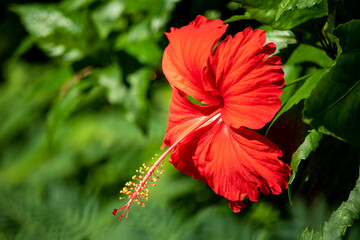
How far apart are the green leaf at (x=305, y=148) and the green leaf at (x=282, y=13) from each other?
19cm

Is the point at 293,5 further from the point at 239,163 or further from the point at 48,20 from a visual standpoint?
the point at 48,20

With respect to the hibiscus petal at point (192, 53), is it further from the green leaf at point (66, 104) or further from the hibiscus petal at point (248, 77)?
the green leaf at point (66, 104)

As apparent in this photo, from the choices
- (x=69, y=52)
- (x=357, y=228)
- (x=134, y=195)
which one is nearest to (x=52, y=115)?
(x=69, y=52)

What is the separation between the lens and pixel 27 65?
3080 mm

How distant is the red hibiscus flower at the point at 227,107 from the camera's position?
27.3 inches

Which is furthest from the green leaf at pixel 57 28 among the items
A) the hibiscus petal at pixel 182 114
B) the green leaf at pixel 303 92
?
the green leaf at pixel 303 92

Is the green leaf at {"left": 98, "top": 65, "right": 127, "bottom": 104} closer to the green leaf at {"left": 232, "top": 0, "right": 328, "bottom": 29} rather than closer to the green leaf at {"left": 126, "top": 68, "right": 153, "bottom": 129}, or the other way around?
the green leaf at {"left": 126, "top": 68, "right": 153, "bottom": 129}

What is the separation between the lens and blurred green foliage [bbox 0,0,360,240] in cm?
69

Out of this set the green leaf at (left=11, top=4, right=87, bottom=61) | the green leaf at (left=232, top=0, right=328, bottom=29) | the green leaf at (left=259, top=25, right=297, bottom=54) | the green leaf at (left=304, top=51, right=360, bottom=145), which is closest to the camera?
the green leaf at (left=304, top=51, right=360, bottom=145)

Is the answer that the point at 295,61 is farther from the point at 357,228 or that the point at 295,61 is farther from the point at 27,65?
the point at 27,65

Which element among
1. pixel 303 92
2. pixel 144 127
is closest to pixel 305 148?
pixel 303 92

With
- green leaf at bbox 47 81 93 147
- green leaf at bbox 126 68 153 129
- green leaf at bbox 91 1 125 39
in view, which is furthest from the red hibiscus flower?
green leaf at bbox 91 1 125 39

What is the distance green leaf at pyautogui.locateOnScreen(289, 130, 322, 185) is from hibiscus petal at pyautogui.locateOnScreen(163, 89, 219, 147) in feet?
0.63

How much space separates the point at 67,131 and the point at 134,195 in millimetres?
1753
